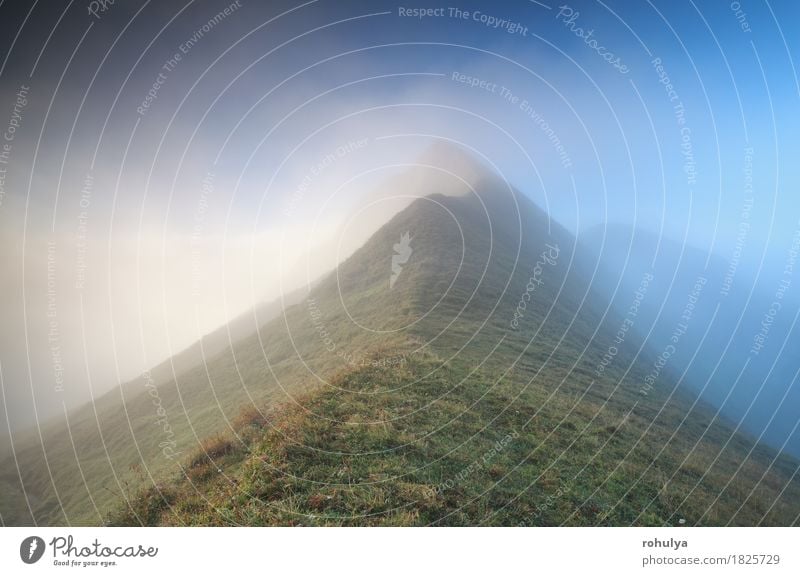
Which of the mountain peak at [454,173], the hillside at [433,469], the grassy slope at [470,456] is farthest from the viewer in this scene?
the mountain peak at [454,173]

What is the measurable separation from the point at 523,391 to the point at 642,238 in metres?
151

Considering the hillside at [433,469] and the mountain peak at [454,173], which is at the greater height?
the mountain peak at [454,173]

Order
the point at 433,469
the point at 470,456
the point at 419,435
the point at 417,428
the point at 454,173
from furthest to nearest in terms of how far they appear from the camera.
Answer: the point at 454,173, the point at 417,428, the point at 419,435, the point at 470,456, the point at 433,469

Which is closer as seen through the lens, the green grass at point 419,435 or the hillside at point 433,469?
the hillside at point 433,469

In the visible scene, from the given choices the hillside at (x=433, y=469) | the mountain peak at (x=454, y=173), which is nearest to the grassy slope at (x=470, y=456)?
the hillside at (x=433, y=469)

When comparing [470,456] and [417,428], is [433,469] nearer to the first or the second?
[470,456]
